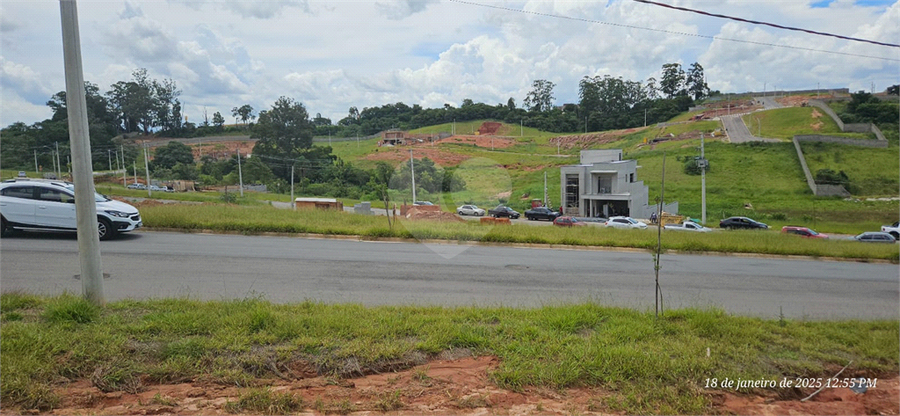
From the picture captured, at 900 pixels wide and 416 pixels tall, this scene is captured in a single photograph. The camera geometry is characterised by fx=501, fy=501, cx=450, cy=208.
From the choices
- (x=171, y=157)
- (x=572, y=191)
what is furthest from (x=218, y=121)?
(x=572, y=191)

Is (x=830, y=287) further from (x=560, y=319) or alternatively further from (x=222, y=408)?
(x=222, y=408)

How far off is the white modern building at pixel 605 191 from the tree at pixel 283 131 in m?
38.9

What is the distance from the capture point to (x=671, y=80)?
422ft

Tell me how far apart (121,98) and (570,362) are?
97.8m

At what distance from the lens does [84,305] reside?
18.2 feet

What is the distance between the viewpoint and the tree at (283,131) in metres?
71.6

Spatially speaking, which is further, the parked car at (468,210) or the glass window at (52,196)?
the parked car at (468,210)

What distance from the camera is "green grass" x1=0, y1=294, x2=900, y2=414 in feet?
14.3

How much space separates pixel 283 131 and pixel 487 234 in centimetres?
6238

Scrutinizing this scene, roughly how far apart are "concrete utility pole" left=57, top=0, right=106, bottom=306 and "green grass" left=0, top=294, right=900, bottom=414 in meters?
0.40

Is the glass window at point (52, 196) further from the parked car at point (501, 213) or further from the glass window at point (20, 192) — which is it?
the parked car at point (501, 213)

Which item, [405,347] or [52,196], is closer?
[405,347]

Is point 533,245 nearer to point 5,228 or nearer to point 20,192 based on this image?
point 20,192

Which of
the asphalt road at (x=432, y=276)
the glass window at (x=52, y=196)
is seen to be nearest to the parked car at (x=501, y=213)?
the asphalt road at (x=432, y=276)
